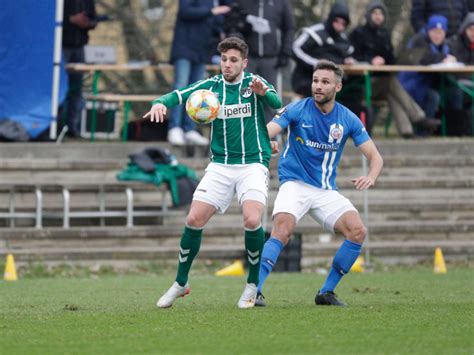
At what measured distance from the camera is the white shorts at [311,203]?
11359 mm

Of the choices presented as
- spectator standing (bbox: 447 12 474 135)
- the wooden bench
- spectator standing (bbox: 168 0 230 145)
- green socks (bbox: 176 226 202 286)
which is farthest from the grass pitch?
spectator standing (bbox: 447 12 474 135)

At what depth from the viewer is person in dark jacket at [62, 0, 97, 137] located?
68.9ft

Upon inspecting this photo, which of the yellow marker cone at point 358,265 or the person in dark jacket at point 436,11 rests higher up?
the person in dark jacket at point 436,11

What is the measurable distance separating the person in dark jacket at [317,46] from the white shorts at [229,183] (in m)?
9.52

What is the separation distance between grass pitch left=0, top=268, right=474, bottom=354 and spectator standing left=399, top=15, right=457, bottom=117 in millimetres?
8607

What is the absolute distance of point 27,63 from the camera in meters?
20.9

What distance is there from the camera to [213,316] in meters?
10.1

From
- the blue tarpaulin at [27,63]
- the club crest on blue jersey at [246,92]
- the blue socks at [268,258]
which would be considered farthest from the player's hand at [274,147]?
the blue tarpaulin at [27,63]

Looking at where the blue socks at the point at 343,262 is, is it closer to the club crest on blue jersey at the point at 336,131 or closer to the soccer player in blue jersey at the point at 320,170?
the soccer player in blue jersey at the point at 320,170

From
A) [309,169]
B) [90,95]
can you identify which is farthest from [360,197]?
[309,169]

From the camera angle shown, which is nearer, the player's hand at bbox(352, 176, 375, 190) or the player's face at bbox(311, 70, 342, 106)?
the player's hand at bbox(352, 176, 375, 190)

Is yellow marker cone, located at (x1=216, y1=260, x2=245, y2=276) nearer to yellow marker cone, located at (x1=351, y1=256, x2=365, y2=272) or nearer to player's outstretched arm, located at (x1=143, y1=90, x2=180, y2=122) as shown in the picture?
yellow marker cone, located at (x1=351, y1=256, x2=365, y2=272)

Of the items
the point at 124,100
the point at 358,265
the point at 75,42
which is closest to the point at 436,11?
the point at 124,100

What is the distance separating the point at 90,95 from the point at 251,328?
1414 centimetres
